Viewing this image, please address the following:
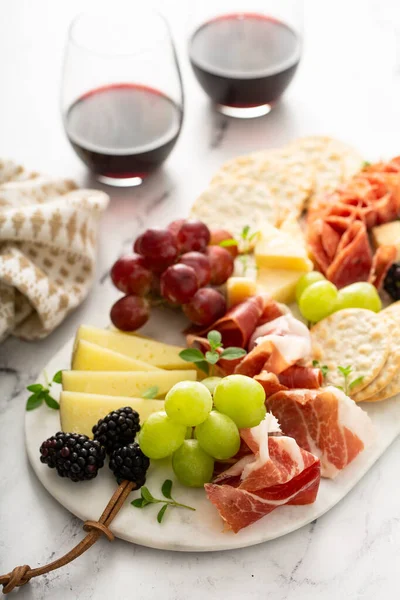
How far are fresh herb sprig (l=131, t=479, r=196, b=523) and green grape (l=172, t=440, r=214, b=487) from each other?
0.10 feet

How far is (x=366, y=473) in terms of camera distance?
1.59 m

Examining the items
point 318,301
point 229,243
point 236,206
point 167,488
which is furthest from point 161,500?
point 236,206

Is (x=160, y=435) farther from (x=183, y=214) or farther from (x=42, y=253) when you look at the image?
(x=183, y=214)

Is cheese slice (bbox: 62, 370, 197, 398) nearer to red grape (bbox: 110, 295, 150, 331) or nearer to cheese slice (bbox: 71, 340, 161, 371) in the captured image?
cheese slice (bbox: 71, 340, 161, 371)

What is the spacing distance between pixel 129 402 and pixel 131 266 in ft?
1.08

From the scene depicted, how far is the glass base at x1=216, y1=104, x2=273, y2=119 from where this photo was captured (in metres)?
2.42

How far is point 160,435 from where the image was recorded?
1.46 metres

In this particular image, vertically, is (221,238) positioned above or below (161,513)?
above

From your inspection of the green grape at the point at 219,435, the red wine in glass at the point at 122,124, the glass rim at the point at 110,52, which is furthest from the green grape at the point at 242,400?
the glass rim at the point at 110,52

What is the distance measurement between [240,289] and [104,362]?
13.1 inches

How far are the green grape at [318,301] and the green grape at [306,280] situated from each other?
5 cm

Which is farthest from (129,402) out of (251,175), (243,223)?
(251,175)

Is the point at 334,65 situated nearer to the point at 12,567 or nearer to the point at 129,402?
the point at 129,402

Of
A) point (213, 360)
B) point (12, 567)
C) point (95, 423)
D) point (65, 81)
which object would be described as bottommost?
point (12, 567)
